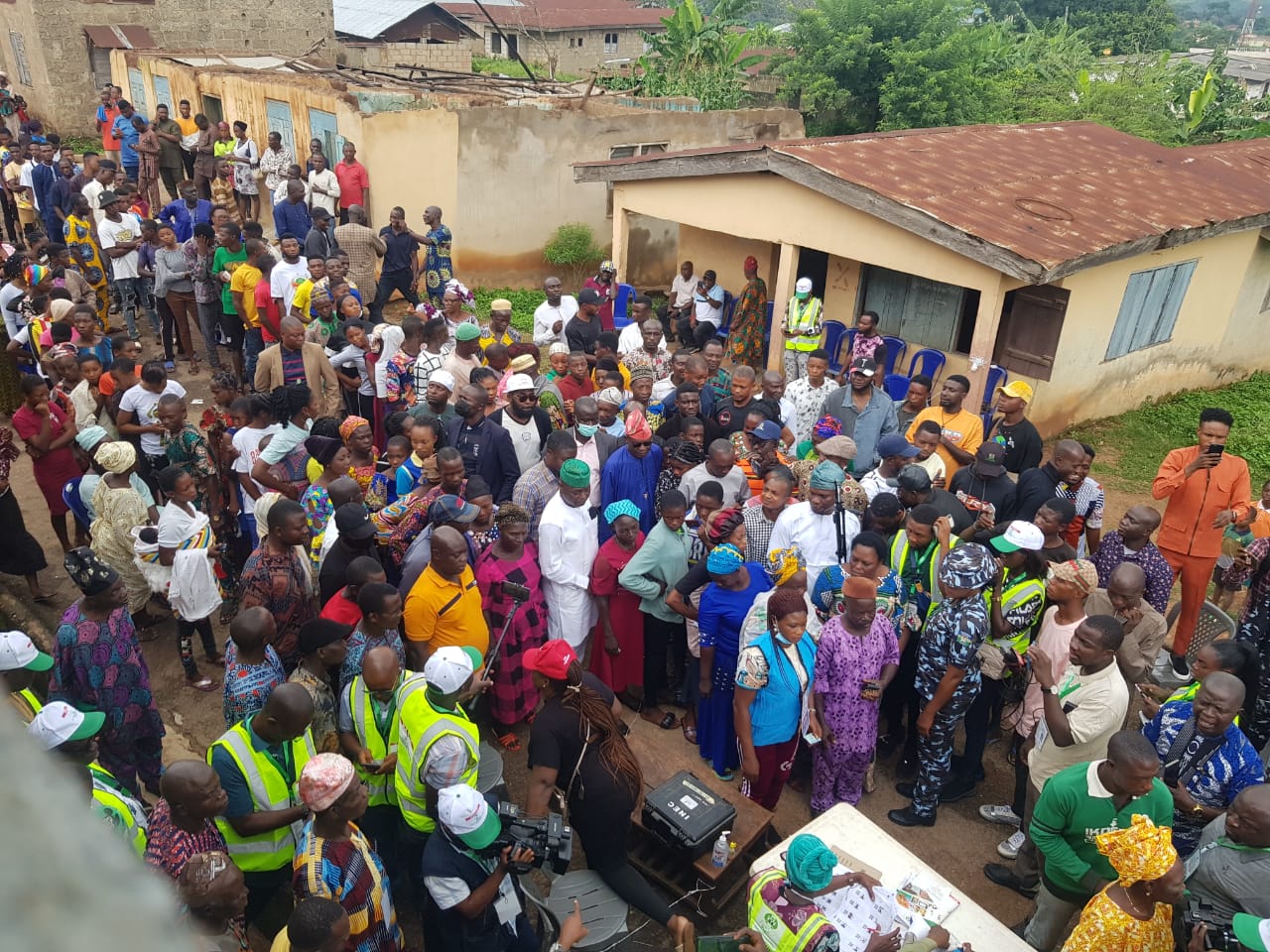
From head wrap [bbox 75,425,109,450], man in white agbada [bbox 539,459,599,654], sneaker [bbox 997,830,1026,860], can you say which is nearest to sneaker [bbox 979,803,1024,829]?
sneaker [bbox 997,830,1026,860]

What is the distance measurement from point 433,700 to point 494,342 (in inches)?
201

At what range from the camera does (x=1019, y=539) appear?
5457mm

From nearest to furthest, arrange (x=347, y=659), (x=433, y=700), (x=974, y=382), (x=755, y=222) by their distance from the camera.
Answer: (x=433, y=700) < (x=347, y=659) < (x=974, y=382) < (x=755, y=222)

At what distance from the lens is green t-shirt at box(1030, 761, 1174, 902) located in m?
4.02

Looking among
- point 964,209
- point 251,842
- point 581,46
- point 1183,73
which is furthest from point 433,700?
point 581,46

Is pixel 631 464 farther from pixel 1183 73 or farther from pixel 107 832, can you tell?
pixel 1183 73

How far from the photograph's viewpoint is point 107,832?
2.22 ft

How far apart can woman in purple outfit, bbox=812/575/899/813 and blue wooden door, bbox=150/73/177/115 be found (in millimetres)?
18748

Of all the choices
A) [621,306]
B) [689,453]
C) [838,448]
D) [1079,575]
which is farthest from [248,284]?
[1079,575]

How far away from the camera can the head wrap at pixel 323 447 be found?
6172 mm

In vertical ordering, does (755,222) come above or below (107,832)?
below

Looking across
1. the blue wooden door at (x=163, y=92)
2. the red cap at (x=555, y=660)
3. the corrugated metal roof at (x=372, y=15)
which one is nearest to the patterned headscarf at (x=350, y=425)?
the red cap at (x=555, y=660)

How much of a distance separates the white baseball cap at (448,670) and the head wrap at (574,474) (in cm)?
188

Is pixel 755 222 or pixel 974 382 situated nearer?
pixel 974 382
